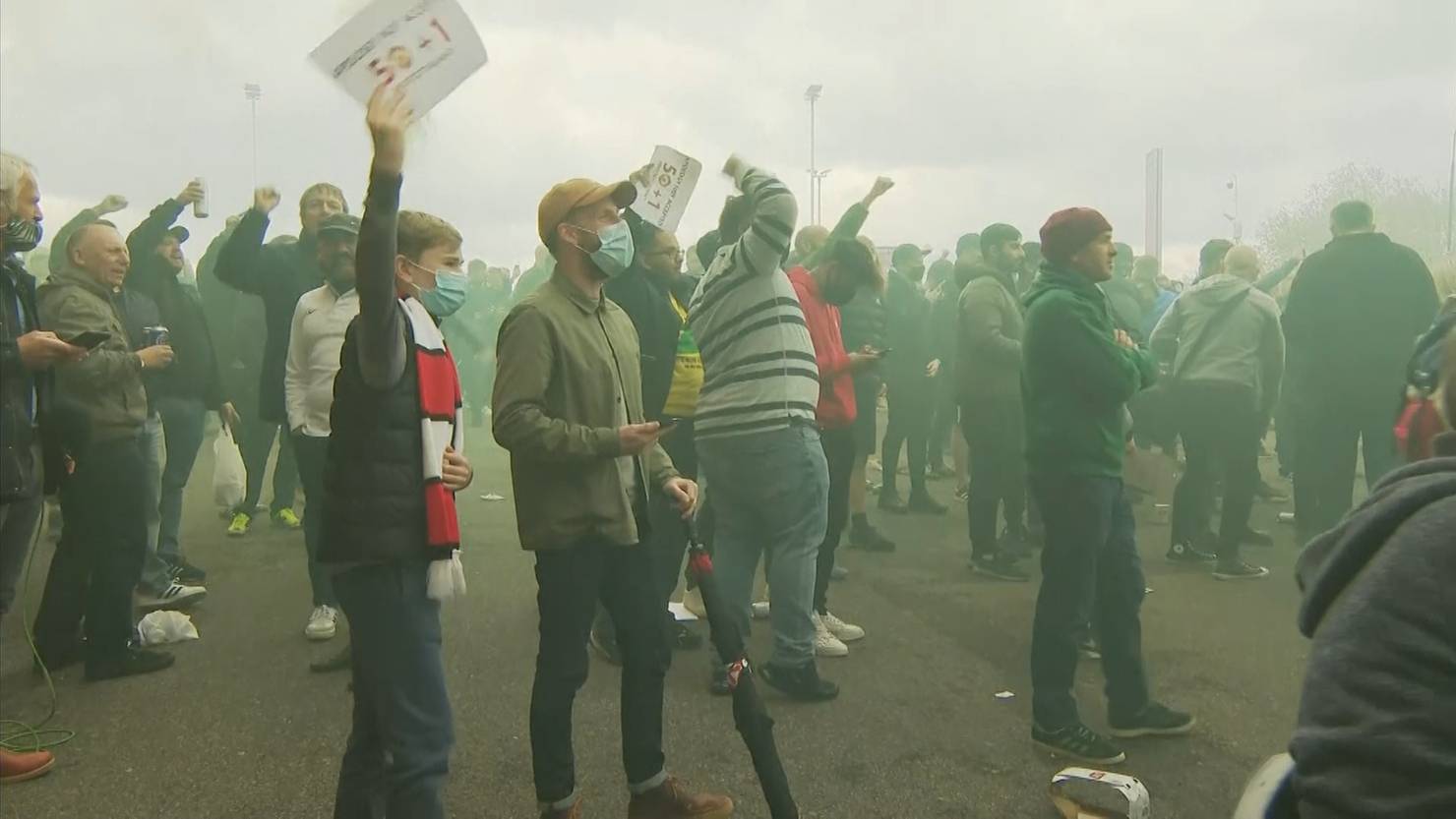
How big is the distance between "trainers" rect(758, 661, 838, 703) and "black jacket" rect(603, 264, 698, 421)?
→ 3.60 ft

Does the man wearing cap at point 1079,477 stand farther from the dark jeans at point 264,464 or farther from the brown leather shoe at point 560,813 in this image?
the dark jeans at point 264,464

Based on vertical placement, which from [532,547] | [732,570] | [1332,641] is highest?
[1332,641]

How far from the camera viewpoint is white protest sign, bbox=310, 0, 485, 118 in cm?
218

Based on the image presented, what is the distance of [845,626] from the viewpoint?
4832mm

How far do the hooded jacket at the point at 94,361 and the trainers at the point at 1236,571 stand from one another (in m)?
5.21

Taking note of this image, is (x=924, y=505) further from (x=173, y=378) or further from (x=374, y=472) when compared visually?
(x=374, y=472)

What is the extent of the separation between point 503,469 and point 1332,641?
995cm

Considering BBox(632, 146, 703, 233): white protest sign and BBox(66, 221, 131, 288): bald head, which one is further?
BBox(66, 221, 131, 288): bald head

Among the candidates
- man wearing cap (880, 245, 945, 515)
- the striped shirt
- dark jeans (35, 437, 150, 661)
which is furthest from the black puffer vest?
man wearing cap (880, 245, 945, 515)

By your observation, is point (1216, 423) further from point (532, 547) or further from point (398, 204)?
point (398, 204)

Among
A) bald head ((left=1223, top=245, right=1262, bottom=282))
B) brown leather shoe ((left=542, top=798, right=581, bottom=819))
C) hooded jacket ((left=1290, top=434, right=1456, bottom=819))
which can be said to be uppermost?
bald head ((left=1223, top=245, right=1262, bottom=282))

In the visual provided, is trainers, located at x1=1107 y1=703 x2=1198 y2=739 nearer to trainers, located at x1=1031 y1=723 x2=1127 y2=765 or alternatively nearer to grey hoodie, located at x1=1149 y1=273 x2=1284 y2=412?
trainers, located at x1=1031 y1=723 x2=1127 y2=765

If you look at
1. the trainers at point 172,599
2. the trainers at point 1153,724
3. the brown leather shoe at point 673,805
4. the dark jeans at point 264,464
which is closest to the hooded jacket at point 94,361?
the trainers at point 172,599

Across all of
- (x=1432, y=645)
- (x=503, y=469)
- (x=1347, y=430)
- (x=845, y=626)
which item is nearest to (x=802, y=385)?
(x=845, y=626)
